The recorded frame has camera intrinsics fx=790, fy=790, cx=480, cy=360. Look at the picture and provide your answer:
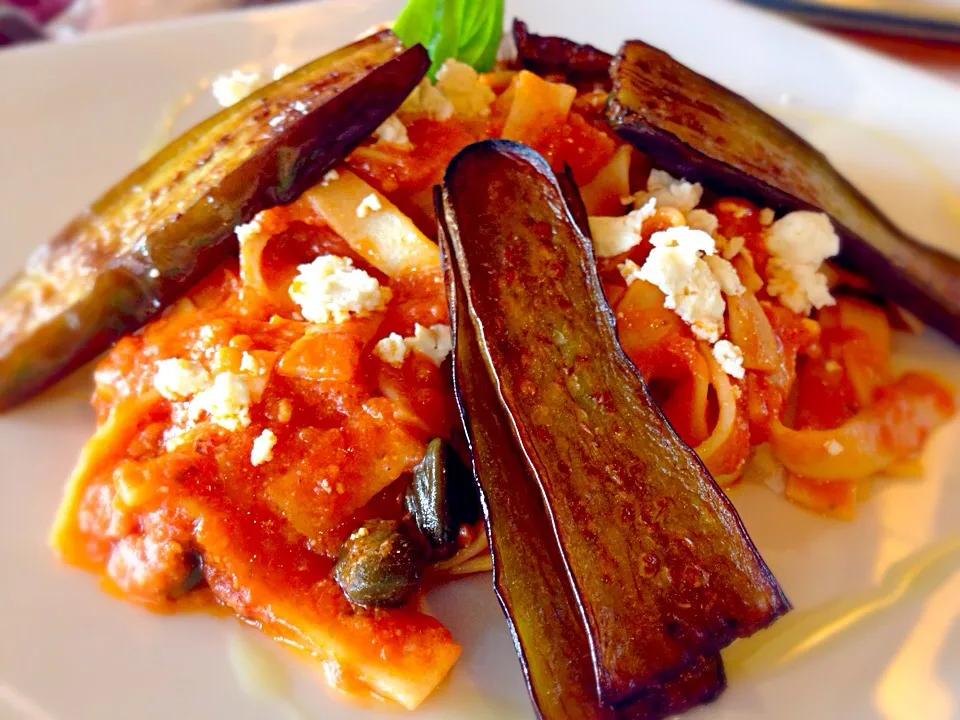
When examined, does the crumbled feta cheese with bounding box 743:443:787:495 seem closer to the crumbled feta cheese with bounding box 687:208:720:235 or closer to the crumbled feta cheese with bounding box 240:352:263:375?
the crumbled feta cheese with bounding box 687:208:720:235

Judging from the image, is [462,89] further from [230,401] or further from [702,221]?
[230,401]

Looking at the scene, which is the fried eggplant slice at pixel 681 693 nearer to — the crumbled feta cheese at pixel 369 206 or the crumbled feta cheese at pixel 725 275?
the crumbled feta cheese at pixel 725 275

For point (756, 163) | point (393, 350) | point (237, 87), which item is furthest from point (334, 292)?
point (756, 163)

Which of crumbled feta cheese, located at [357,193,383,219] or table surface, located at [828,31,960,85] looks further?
table surface, located at [828,31,960,85]

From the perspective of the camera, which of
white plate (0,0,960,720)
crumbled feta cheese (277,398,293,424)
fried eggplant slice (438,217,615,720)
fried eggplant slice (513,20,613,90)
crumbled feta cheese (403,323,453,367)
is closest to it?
fried eggplant slice (438,217,615,720)

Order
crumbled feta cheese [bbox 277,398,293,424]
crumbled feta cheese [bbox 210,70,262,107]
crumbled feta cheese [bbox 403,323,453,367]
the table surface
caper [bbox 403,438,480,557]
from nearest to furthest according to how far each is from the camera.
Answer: caper [bbox 403,438,480,557] → crumbled feta cheese [bbox 277,398,293,424] → crumbled feta cheese [bbox 403,323,453,367] → crumbled feta cheese [bbox 210,70,262,107] → the table surface

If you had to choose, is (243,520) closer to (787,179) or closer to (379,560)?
(379,560)

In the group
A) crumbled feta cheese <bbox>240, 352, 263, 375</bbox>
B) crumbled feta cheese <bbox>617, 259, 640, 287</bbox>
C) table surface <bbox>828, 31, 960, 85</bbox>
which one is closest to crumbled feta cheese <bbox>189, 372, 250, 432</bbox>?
crumbled feta cheese <bbox>240, 352, 263, 375</bbox>
